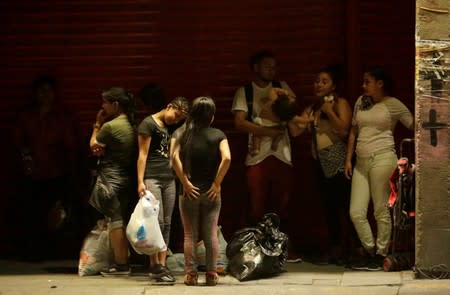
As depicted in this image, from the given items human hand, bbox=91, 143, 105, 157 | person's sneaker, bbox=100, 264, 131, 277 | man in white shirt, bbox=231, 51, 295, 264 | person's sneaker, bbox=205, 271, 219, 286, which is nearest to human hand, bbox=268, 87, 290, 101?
man in white shirt, bbox=231, 51, 295, 264

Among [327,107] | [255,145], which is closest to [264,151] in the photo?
[255,145]

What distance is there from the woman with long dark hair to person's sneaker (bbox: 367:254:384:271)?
1.80 metres

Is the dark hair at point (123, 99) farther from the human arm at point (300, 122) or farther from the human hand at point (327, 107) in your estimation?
the human hand at point (327, 107)

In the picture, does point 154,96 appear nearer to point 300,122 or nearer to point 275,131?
point 275,131

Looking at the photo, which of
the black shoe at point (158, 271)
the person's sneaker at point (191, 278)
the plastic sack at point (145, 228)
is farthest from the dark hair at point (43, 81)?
the person's sneaker at point (191, 278)

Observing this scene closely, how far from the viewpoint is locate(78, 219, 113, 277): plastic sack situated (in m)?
11.5

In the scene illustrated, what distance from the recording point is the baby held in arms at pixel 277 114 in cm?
1165

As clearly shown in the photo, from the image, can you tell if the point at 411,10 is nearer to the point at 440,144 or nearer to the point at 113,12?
the point at 440,144

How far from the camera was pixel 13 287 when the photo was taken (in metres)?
10.9

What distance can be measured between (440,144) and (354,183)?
4.16 ft

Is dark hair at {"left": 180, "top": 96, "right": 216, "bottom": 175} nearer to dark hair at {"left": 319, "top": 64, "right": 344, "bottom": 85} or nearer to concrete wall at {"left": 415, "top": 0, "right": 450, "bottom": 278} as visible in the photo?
dark hair at {"left": 319, "top": 64, "right": 344, "bottom": 85}

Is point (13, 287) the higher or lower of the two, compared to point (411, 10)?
lower

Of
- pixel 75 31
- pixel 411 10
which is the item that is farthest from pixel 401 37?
pixel 75 31

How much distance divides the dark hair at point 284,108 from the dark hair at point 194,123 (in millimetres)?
1307
